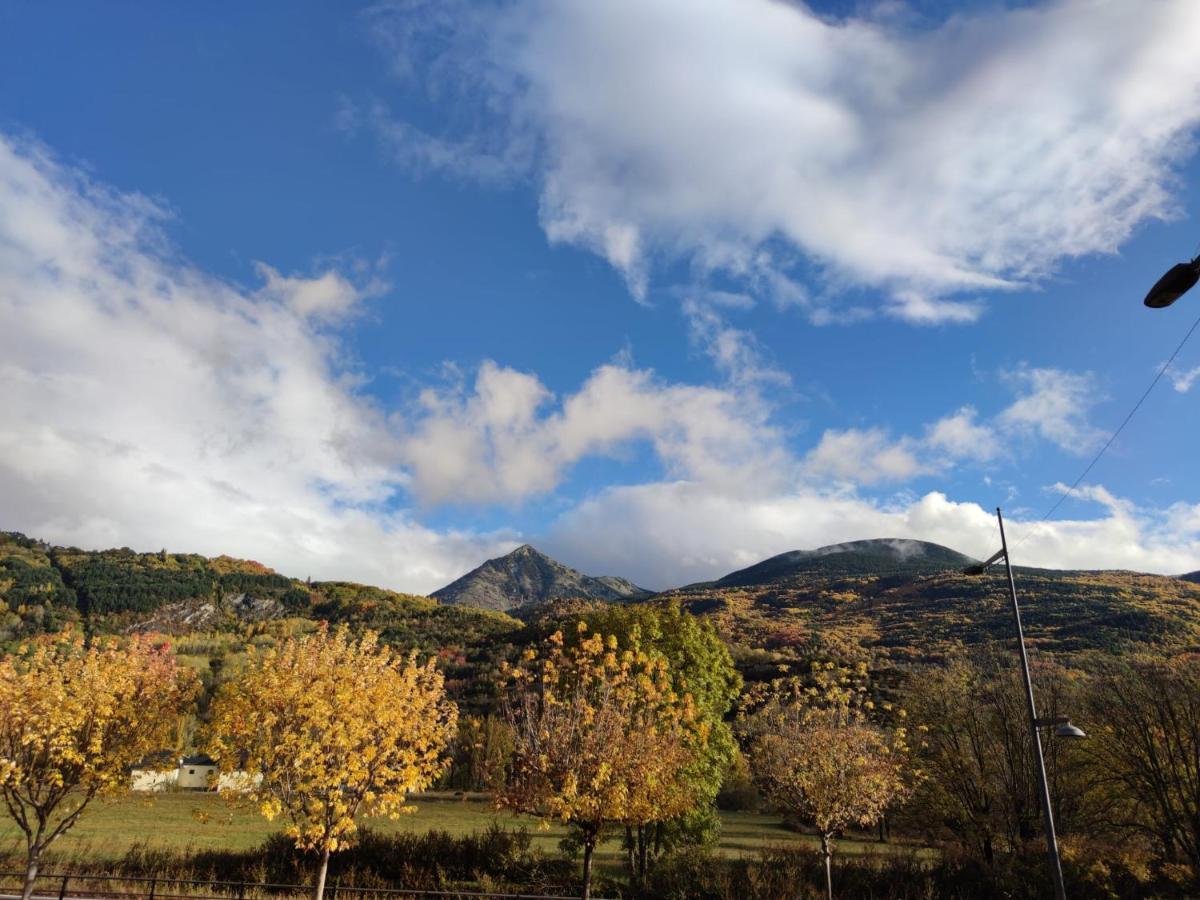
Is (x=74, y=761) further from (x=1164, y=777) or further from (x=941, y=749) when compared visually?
(x=1164, y=777)

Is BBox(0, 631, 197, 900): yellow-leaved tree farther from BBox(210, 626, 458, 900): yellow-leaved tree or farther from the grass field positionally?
the grass field

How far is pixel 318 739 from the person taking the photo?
15984mm

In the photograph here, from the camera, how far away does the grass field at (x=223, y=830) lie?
3553 centimetres

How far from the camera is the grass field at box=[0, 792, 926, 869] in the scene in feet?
117

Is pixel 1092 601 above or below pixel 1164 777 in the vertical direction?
above

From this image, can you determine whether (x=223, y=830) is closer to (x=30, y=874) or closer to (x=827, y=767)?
(x=30, y=874)

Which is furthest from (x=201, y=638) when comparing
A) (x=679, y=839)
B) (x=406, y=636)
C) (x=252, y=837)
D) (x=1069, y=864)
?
(x=1069, y=864)

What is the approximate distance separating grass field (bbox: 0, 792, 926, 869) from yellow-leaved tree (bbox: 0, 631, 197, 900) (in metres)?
13.7

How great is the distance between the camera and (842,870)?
26453 mm

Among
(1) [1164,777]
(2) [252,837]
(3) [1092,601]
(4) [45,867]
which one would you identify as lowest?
(2) [252,837]

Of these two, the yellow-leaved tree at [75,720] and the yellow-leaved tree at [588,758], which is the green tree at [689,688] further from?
the yellow-leaved tree at [75,720]

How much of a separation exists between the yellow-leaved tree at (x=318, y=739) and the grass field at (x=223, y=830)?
60.8 ft

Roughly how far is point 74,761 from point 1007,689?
136 ft

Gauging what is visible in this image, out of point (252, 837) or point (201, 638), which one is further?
point (201, 638)
